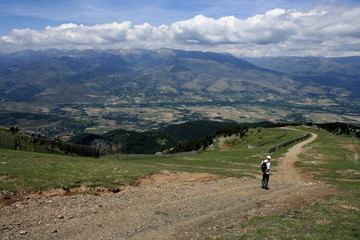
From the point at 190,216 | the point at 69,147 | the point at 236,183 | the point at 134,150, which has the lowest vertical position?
the point at 134,150

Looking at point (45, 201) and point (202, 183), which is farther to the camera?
point (202, 183)

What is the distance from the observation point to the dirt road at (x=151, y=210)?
44.2ft

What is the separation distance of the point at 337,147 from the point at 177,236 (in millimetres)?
48888

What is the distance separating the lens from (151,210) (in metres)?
17.1

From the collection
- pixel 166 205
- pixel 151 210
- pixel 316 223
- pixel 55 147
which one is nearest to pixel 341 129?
pixel 55 147

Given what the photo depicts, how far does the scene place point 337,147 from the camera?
5209 cm

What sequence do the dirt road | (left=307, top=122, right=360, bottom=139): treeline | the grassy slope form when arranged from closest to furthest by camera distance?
the grassy slope < the dirt road < (left=307, top=122, right=360, bottom=139): treeline

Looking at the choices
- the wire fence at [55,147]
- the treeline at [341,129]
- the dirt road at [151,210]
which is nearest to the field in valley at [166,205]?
the dirt road at [151,210]

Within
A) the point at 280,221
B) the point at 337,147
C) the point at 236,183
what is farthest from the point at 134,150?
the point at 280,221

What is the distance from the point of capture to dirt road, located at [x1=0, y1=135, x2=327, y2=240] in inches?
531

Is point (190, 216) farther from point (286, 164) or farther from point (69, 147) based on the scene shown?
point (69, 147)

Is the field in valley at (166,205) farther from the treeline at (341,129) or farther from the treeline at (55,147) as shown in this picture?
the treeline at (341,129)

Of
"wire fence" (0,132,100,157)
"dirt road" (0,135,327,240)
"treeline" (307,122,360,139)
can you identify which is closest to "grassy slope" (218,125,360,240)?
"dirt road" (0,135,327,240)

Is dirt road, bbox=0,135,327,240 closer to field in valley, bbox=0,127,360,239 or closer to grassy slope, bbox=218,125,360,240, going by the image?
field in valley, bbox=0,127,360,239
